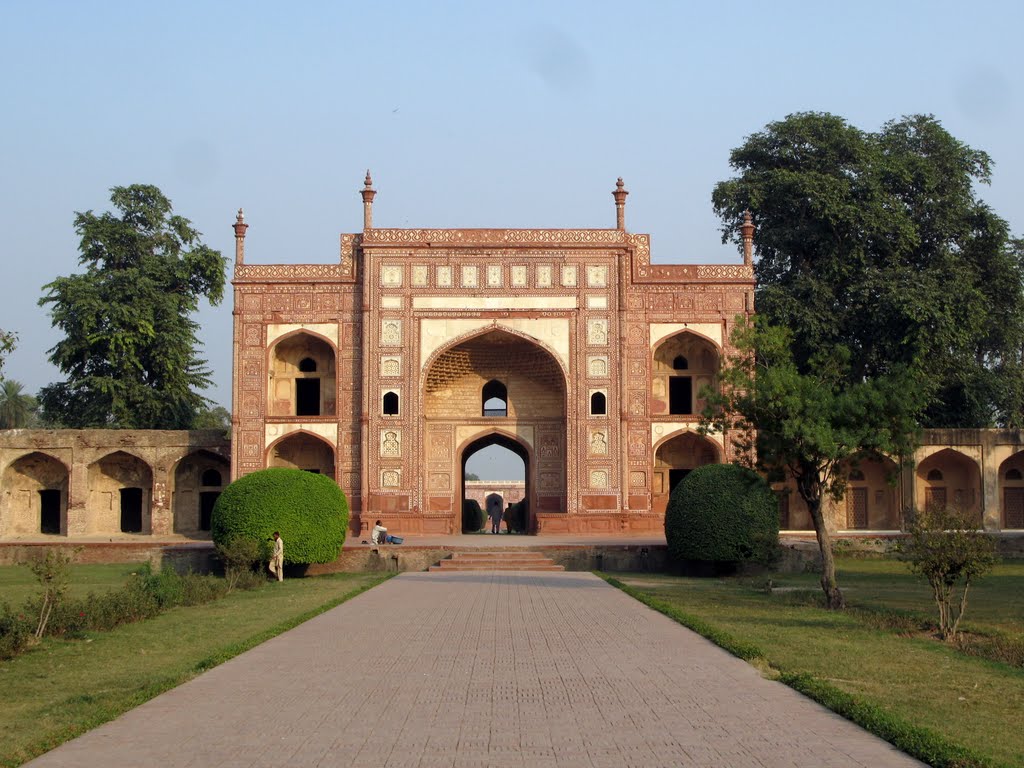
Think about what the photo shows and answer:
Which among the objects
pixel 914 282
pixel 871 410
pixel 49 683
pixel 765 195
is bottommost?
pixel 49 683

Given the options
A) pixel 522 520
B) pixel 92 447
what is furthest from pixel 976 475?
pixel 92 447

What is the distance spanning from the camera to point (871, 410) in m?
16.6

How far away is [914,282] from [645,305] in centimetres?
783

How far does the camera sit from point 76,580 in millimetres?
20781

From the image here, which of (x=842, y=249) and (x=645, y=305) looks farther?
(x=842, y=249)

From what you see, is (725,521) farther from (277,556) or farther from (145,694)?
(145,694)

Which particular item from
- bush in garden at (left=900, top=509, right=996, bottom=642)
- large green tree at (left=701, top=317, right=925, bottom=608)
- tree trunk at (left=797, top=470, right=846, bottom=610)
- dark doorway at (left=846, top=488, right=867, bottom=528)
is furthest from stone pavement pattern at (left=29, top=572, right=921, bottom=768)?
dark doorway at (left=846, top=488, right=867, bottom=528)

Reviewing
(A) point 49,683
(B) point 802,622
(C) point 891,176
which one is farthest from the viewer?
(C) point 891,176

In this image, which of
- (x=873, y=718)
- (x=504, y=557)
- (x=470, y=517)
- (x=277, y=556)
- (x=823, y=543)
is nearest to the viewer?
(x=873, y=718)

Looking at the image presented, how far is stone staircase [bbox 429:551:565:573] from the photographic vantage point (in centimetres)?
2339

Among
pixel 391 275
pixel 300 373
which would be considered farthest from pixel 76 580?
pixel 391 275

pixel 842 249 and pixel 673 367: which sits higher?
pixel 842 249

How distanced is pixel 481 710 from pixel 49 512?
28.8 meters

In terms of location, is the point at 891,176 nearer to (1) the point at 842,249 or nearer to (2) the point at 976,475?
(1) the point at 842,249
